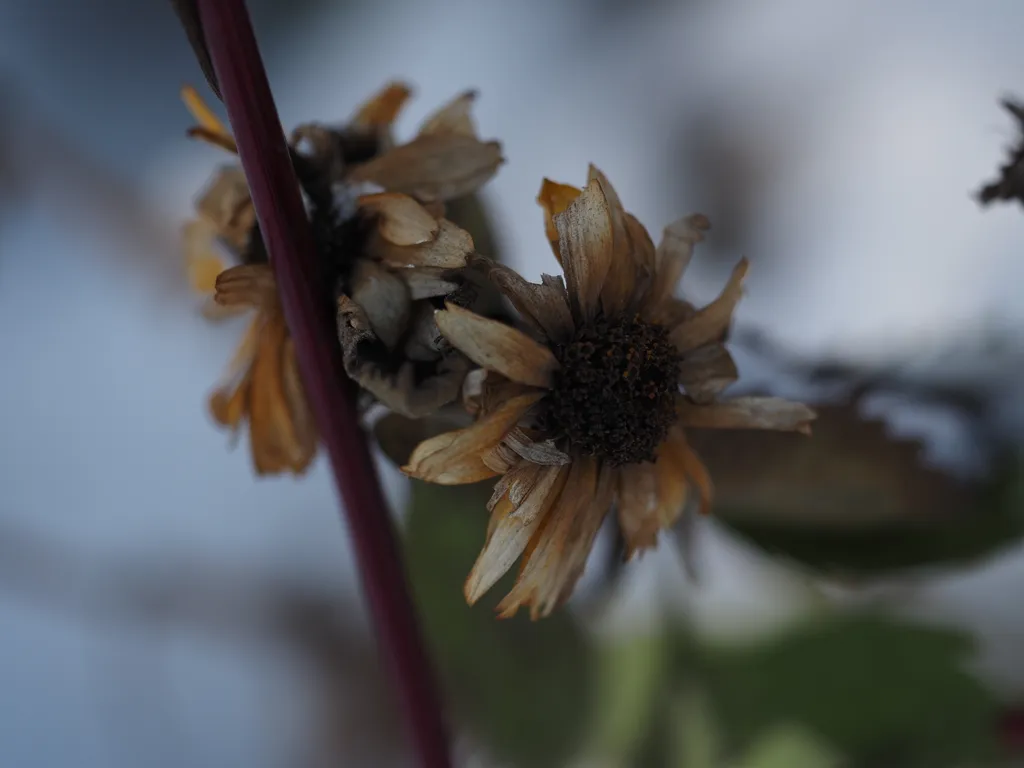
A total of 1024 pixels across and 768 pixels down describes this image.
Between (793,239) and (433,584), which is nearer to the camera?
(433,584)

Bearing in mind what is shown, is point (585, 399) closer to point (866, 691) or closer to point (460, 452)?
point (460, 452)

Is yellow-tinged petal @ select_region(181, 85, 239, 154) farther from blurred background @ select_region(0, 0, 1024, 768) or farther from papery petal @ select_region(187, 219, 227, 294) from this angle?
blurred background @ select_region(0, 0, 1024, 768)

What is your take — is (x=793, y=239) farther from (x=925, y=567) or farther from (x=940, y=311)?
(x=925, y=567)

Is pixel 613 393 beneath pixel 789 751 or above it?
above

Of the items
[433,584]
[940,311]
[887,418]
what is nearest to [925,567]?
[887,418]

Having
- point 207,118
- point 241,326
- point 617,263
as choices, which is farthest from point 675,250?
point 241,326
